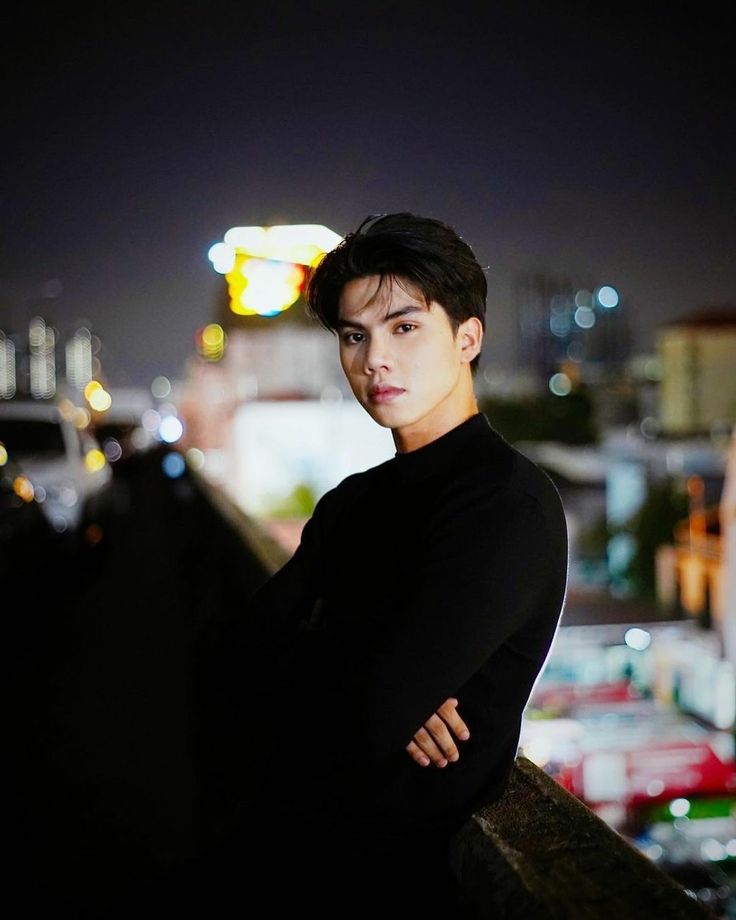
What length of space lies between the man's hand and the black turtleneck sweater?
0.03m

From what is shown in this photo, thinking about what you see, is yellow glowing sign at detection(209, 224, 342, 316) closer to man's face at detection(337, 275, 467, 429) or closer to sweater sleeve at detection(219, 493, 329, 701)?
sweater sleeve at detection(219, 493, 329, 701)

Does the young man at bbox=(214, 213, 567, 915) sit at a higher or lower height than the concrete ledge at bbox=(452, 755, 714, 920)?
higher

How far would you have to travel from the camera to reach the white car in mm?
11898

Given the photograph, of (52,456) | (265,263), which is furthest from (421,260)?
(265,263)

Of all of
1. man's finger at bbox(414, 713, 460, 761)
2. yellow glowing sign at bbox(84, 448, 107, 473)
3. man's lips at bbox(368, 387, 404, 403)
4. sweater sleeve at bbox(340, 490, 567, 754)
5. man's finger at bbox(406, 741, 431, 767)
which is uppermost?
man's lips at bbox(368, 387, 404, 403)

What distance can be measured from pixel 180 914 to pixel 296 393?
25964mm

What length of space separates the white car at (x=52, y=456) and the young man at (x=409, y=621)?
952 cm

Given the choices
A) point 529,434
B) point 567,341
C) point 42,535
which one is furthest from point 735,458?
point 567,341

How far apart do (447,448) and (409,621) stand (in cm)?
42

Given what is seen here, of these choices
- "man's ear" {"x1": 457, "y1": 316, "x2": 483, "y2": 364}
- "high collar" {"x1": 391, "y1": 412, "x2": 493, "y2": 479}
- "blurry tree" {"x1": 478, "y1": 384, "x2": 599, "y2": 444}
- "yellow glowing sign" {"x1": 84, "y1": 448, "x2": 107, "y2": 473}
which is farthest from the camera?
"blurry tree" {"x1": 478, "y1": 384, "x2": 599, "y2": 444}

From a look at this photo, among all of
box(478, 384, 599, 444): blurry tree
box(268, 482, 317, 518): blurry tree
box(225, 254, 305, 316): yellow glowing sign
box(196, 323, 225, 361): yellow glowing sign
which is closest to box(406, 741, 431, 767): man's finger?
box(225, 254, 305, 316): yellow glowing sign

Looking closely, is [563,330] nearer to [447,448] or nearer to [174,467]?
[174,467]

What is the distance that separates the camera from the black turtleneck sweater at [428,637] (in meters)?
1.90

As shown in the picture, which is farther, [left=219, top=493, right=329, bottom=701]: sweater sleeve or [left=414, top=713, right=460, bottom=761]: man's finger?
[left=219, top=493, right=329, bottom=701]: sweater sleeve
